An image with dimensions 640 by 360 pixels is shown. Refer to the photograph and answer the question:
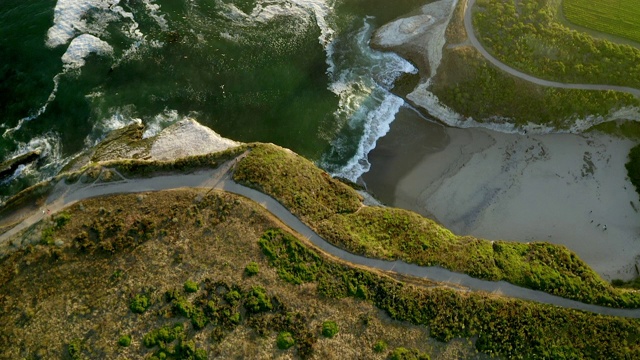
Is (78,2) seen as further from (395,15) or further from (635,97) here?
(635,97)

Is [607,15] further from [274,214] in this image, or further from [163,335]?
[163,335]

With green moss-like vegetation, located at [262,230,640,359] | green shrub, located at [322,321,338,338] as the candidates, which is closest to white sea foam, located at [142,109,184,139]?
green moss-like vegetation, located at [262,230,640,359]

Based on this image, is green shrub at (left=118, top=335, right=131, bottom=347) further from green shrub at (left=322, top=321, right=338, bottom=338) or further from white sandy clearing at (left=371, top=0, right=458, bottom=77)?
white sandy clearing at (left=371, top=0, right=458, bottom=77)

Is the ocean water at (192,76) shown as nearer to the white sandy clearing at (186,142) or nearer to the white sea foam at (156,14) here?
the white sea foam at (156,14)

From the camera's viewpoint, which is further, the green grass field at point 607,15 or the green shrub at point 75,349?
the green grass field at point 607,15

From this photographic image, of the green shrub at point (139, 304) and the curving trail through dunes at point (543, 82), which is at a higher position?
the curving trail through dunes at point (543, 82)

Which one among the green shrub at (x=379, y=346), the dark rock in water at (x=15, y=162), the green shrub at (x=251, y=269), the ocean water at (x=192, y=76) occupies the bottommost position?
the green shrub at (x=379, y=346)

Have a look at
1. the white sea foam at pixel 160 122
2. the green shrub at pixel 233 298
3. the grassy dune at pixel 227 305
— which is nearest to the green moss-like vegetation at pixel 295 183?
the grassy dune at pixel 227 305

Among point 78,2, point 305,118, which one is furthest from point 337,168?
point 78,2
